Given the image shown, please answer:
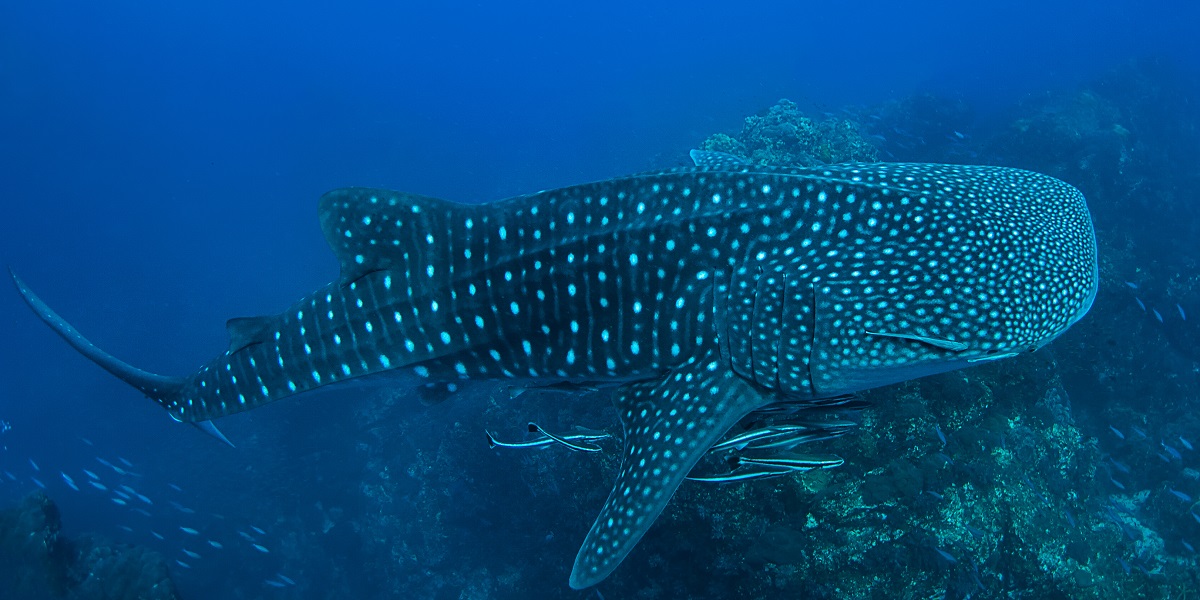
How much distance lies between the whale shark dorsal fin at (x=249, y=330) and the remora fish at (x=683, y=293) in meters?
0.02

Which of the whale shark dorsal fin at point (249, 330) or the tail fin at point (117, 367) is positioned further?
the tail fin at point (117, 367)

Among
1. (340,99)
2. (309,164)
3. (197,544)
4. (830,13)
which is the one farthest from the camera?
(830,13)

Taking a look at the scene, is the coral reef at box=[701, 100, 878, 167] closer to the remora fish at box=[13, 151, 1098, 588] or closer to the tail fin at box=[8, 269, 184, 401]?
the remora fish at box=[13, 151, 1098, 588]

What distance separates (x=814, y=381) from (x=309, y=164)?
79.0 m

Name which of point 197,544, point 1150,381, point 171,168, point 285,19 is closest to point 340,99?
point 171,168

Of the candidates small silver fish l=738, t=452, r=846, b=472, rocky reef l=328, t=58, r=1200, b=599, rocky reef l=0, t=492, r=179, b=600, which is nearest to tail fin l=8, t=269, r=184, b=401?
rocky reef l=328, t=58, r=1200, b=599

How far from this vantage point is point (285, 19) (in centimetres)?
14625

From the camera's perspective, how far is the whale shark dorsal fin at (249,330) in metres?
4.75

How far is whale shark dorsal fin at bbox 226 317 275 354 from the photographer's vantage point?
4746mm

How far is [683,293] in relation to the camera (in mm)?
3854

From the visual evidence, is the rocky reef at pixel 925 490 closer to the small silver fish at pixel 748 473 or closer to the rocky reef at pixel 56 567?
the small silver fish at pixel 748 473

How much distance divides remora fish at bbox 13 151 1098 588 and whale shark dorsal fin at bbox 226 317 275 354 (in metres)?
0.02

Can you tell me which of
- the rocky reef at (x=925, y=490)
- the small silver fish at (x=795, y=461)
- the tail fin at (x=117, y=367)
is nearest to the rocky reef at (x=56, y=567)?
the rocky reef at (x=925, y=490)

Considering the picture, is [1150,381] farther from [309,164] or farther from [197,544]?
[309,164]
